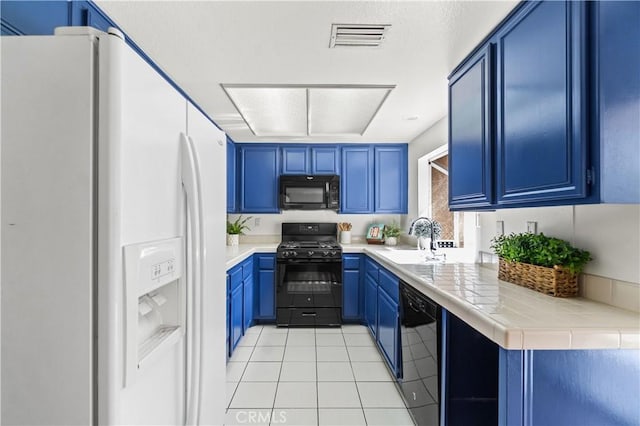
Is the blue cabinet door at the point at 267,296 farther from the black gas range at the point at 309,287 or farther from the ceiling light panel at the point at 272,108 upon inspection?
the ceiling light panel at the point at 272,108

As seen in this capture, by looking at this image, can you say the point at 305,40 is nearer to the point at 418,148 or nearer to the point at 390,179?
the point at 418,148

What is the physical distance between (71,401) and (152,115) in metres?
0.63

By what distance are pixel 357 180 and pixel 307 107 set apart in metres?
1.51

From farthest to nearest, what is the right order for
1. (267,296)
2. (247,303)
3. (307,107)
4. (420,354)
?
(267,296) → (247,303) → (307,107) → (420,354)

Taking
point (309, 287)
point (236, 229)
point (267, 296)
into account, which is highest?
point (236, 229)

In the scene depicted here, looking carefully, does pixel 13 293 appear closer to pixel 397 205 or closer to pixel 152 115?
pixel 152 115

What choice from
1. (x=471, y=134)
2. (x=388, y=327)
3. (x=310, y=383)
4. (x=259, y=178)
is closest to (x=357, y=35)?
(x=471, y=134)

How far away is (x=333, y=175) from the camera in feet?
12.6

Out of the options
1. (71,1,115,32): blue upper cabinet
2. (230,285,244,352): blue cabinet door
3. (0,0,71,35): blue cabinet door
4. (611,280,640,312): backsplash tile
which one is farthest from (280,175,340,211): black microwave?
(611,280,640,312): backsplash tile

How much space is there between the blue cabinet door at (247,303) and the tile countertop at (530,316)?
1945mm

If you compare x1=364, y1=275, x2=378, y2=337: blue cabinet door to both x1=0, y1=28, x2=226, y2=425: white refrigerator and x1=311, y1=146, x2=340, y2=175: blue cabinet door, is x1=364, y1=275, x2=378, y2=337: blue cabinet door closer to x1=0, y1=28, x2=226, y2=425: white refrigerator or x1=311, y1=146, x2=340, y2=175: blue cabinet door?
x1=311, y1=146, x2=340, y2=175: blue cabinet door

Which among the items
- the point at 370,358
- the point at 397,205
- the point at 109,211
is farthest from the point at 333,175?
the point at 109,211

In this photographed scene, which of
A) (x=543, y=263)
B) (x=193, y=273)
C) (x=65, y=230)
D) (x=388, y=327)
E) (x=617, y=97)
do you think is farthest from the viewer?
(x=388, y=327)

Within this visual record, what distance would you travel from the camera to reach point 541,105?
3.98ft
